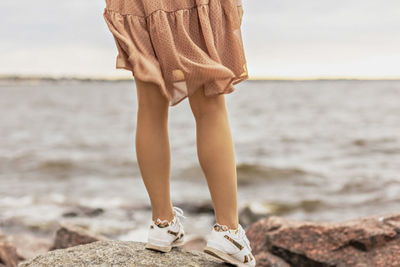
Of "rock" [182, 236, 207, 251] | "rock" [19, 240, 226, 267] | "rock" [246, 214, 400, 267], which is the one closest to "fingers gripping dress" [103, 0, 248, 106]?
"rock" [19, 240, 226, 267]

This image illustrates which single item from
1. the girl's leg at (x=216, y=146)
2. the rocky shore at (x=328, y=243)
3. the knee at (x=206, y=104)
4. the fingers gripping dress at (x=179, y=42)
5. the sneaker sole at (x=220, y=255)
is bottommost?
the rocky shore at (x=328, y=243)

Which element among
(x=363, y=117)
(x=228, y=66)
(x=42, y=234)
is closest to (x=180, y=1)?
(x=228, y=66)

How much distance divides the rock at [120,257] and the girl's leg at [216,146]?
452 mm

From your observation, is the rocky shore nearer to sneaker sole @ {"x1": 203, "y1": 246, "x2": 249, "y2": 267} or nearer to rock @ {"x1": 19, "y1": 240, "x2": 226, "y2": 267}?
rock @ {"x1": 19, "y1": 240, "x2": 226, "y2": 267}

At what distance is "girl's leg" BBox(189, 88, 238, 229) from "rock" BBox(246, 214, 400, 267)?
159 centimetres

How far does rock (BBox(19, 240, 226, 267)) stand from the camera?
2.77m

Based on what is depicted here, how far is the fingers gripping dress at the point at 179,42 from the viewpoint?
238 cm

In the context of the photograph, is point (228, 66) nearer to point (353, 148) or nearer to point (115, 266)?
point (115, 266)

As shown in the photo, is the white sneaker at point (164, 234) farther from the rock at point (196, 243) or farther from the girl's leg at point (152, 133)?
the rock at point (196, 243)

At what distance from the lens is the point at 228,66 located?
8.26 ft

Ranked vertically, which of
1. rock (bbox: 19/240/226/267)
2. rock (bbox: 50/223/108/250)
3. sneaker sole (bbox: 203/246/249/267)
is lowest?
rock (bbox: 50/223/108/250)

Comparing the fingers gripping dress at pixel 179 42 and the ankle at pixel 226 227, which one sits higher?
the fingers gripping dress at pixel 179 42

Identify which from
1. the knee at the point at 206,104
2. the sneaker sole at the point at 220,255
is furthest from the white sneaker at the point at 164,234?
the knee at the point at 206,104

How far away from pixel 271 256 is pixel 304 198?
5.04 metres
